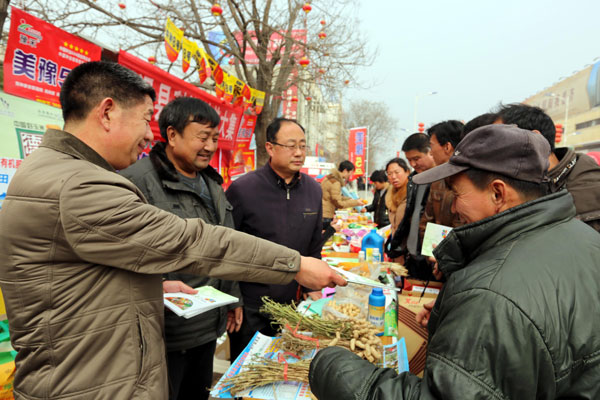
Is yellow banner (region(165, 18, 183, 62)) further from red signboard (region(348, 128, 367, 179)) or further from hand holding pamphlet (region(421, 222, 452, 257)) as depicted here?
red signboard (region(348, 128, 367, 179))

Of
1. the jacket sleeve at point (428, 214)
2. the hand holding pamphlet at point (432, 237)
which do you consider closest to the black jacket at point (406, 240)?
the jacket sleeve at point (428, 214)

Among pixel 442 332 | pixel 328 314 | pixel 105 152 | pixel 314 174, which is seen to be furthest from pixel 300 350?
pixel 314 174

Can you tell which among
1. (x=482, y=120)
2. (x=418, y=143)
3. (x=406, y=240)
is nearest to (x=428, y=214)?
(x=406, y=240)

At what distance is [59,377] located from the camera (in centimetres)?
107

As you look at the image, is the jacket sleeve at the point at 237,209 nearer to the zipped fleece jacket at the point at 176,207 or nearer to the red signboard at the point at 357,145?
the zipped fleece jacket at the point at 176,207

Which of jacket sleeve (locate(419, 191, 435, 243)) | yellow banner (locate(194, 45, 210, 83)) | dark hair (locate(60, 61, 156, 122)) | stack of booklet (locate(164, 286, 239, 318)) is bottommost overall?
stack of booklet (locate(164, 286, 239, 318))

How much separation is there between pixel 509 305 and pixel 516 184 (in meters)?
0.47

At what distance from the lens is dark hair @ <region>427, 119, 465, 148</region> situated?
3146mm

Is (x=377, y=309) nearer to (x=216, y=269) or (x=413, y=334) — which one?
(x=413, y=334)

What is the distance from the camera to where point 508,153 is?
1077 millimetres

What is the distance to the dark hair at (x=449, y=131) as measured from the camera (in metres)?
3.15

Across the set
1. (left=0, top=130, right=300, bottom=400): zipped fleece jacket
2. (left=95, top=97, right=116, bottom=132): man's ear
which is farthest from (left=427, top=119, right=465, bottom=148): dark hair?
(left=95, top=97, right=116, bottom=132): man's ear

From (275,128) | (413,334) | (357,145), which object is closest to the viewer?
(413,334)

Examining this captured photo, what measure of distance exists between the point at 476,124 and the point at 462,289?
74.5 inches
